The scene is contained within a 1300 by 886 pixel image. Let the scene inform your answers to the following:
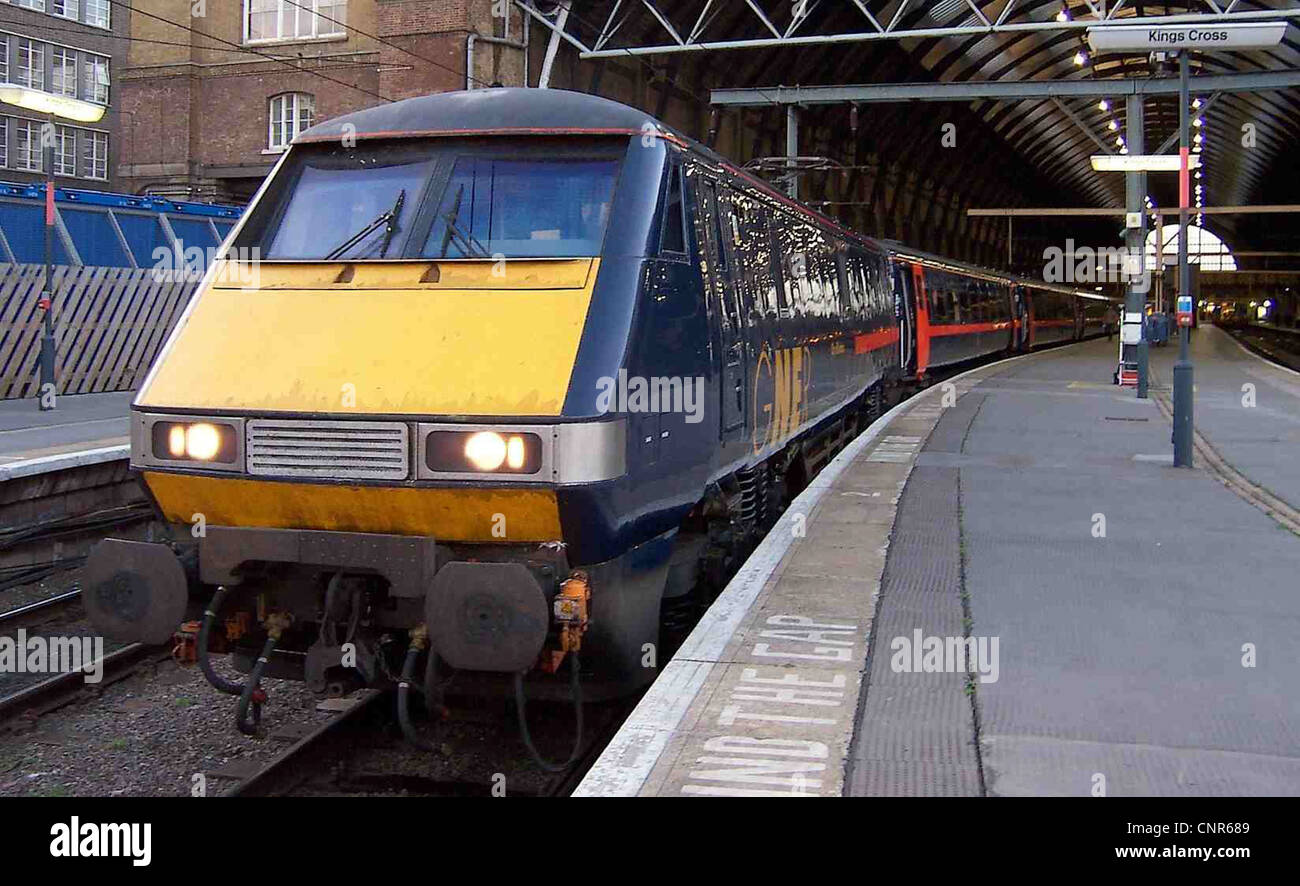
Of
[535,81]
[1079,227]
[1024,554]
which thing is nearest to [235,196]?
[535,81]

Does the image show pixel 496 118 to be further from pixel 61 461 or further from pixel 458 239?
pixel 61 461

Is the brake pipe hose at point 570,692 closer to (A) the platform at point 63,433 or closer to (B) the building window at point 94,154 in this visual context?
(A) the platform at point 63,433

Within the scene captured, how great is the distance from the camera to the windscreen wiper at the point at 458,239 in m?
6.27

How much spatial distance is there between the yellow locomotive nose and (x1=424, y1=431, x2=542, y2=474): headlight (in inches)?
3.9

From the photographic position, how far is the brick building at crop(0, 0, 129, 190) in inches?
1865

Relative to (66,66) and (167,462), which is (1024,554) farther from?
(66,66)

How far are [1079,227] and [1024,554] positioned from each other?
279 ft

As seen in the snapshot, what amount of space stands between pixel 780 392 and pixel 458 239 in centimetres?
321

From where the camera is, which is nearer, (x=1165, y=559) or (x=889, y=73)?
(x=1165, y=559)

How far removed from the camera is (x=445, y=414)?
17.7 feet

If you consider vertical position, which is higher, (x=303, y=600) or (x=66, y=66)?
(x=66, y=66)
